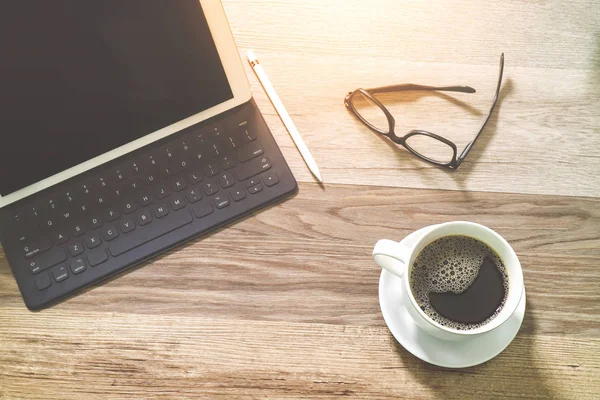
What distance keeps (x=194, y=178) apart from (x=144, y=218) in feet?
0.24

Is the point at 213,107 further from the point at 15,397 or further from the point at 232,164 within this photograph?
the point at 15,397

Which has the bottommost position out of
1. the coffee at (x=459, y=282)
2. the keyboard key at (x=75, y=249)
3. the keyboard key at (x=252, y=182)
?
the coffee at (x=459, y=282)

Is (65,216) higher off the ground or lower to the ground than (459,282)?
higher

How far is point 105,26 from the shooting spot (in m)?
0.57

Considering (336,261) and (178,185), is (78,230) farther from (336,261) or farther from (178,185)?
(336,261)

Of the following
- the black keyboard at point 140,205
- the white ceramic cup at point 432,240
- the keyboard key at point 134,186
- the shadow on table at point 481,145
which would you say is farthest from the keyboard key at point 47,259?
the shadow on table at point 481,145

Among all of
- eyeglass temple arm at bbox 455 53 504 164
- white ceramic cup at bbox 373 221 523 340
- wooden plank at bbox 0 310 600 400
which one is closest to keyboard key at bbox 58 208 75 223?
wooden plank at bbox 0 310 600 400

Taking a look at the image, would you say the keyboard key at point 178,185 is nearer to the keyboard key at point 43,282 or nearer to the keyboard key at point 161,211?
the keyboard key at point 161,211

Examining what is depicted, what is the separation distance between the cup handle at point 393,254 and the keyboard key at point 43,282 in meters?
0.36

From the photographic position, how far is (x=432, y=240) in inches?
22.3

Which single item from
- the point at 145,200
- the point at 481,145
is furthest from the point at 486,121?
the point at 145,200

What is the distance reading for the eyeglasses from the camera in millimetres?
665

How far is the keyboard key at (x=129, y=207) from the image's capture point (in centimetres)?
64

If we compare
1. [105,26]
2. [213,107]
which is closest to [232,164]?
[213,107]
